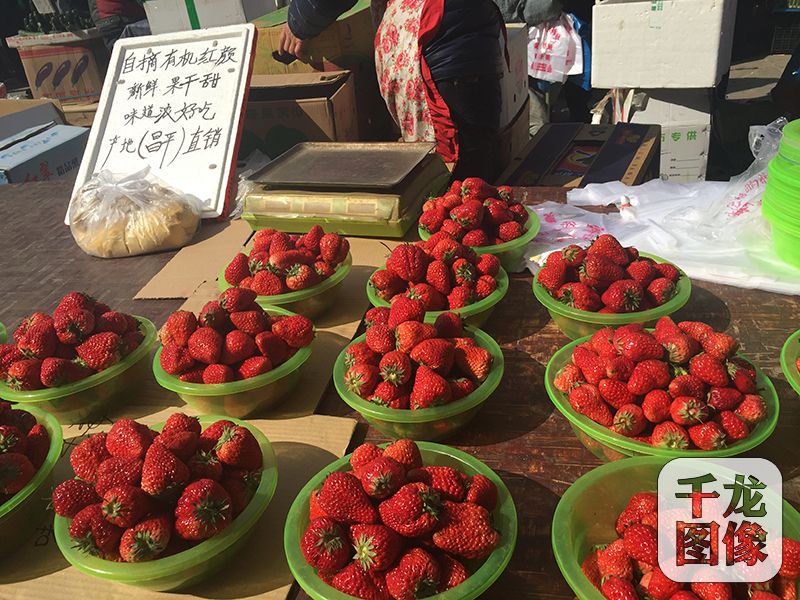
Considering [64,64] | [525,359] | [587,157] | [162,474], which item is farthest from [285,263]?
[64,64]

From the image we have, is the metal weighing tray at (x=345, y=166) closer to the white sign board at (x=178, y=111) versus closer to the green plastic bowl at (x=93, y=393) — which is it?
the white sign board at (x=178, y=111)

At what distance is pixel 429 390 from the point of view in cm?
106

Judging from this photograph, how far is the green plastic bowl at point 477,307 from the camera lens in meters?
1.34

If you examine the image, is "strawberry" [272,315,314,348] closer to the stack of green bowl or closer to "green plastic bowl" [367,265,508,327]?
"green plastic bowl" [367,265,508,327]

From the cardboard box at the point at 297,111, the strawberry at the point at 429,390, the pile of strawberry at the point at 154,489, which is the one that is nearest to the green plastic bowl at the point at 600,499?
the strawberry at the point at 429,390

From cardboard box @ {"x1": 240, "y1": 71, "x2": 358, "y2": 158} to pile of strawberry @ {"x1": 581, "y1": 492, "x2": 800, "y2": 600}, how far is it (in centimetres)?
241

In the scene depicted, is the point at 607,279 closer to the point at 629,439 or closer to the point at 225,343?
the point at 629,439

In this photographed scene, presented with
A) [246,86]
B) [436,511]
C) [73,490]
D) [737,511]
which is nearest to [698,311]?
[737,511]

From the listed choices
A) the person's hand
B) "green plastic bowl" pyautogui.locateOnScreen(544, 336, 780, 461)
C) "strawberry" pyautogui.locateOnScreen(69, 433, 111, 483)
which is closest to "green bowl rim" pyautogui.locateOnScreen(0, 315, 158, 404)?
"strawberry" pyautogui.locateOnScreen(69, 433, 111, 483)

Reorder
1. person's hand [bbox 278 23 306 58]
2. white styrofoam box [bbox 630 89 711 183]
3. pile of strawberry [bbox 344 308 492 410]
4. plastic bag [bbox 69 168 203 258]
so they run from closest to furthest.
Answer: pile of strawberry [bbox 344 308 492 410] → plastic bag [bbox 69 168 203 258] → person's hand [bbox 278 23 306 58] → white styrofoam box [bbox 630 89 711 183]

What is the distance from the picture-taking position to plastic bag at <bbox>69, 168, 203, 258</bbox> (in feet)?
6.81

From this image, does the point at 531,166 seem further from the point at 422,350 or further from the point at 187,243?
the point at 422,350

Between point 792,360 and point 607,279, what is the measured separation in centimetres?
38

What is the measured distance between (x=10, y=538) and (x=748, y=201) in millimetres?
1993
